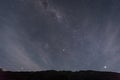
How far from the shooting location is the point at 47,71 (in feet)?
48.2
